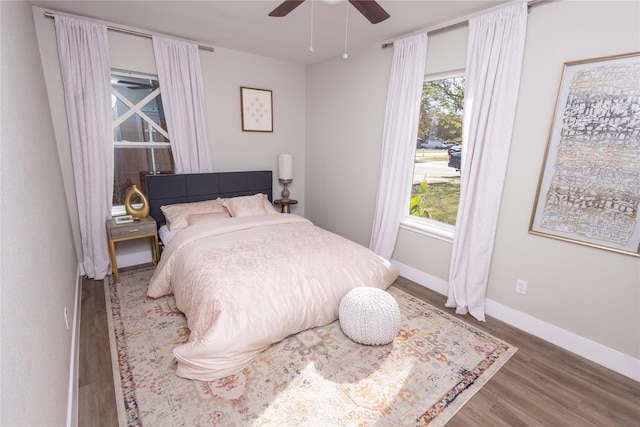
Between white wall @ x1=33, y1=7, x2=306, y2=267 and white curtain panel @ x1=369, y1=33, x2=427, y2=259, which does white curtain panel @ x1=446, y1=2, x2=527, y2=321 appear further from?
white wall @ x1=33, y1=7, x2=306, y2=267

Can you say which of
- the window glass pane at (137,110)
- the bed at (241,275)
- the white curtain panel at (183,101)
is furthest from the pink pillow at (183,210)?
the window glass pane at (137,110)

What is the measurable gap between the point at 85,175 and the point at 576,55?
4.35 metres

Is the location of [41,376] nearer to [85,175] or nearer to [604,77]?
[85,175]

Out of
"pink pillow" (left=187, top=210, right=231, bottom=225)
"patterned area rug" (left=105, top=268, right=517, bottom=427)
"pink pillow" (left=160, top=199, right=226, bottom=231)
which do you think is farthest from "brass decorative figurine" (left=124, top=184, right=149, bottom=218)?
"patterned area rug" (left=105, top=268, right=517, bottom=427)

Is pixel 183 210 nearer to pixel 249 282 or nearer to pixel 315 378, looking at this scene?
pixel 249 282

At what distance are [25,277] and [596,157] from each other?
3191mm

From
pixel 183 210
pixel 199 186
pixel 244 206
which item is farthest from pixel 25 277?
pixel 199 186

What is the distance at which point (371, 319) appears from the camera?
7.14 feet

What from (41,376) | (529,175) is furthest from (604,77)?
(41,376)

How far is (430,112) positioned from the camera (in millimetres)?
3160

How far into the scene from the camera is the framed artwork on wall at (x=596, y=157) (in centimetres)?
192

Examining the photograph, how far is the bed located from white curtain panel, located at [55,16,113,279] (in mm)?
472

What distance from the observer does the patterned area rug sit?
1.68 m

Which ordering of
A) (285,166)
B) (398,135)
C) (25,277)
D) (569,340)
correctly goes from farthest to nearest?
(285,166) < (398,135) < (569,340) < (25,277)
